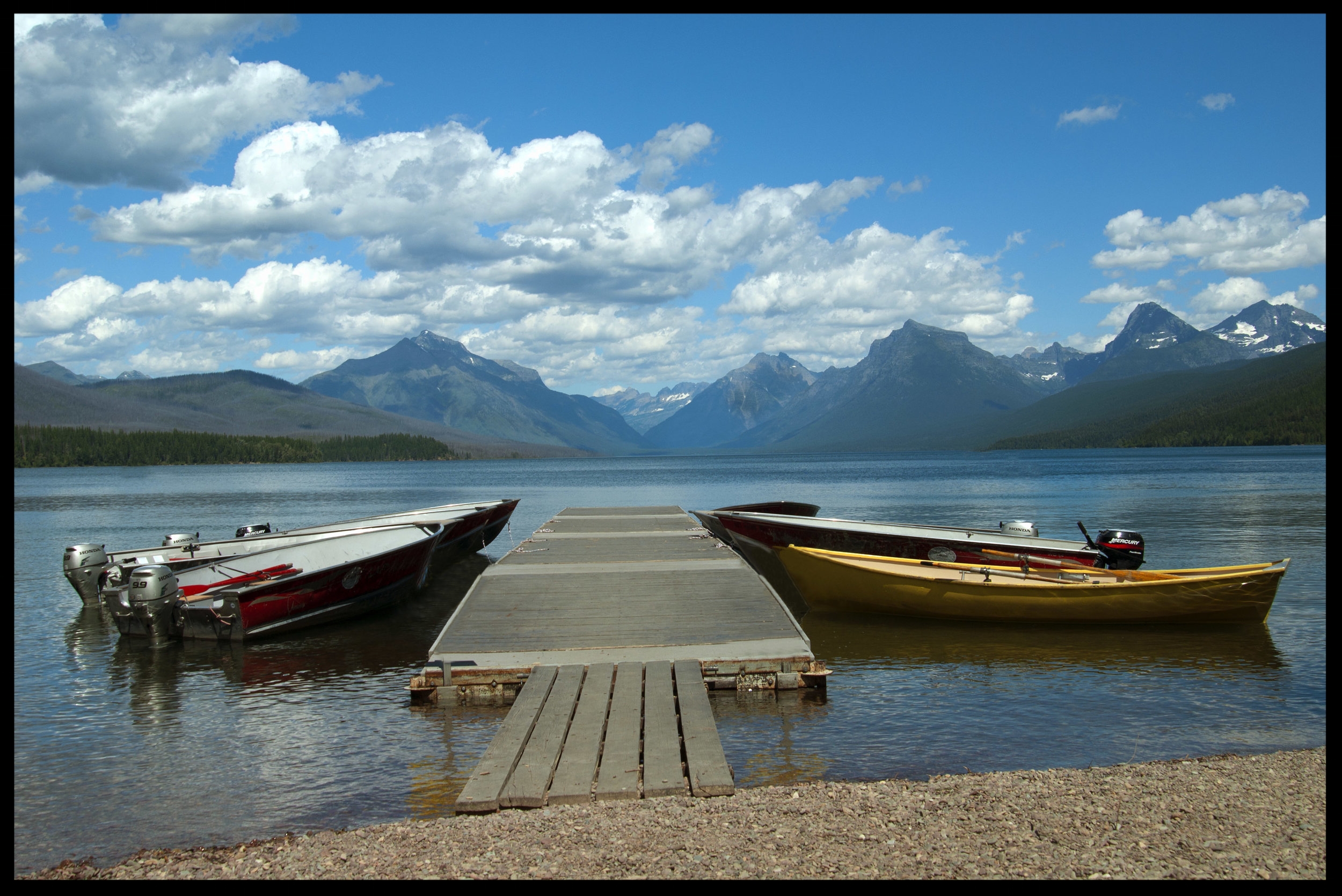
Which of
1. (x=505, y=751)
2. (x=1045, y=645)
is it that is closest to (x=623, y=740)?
(x=505, y=751)

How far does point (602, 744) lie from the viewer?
978 centimetres

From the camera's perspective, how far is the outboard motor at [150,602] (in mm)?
17688

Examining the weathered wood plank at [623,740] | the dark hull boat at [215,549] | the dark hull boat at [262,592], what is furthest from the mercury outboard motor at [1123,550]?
the dark hull boat at [215,549]

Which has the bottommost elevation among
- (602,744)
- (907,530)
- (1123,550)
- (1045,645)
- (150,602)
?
(1045,645)

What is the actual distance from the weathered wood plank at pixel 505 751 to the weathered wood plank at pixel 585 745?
476mm

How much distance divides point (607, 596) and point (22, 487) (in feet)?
390

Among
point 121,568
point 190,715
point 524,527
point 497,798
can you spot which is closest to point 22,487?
point 524,527

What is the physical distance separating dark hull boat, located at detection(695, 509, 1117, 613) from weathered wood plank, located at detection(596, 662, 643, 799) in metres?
10.4

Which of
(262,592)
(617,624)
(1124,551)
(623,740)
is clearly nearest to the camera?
(623,740)

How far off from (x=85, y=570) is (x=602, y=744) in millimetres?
19452

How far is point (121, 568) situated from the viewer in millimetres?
21609

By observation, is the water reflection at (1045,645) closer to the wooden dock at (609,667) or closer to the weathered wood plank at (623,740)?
the wooden dock at (609,667)

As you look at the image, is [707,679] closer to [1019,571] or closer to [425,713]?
[425,713]

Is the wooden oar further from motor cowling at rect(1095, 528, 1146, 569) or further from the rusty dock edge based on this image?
the rusty dock edge
